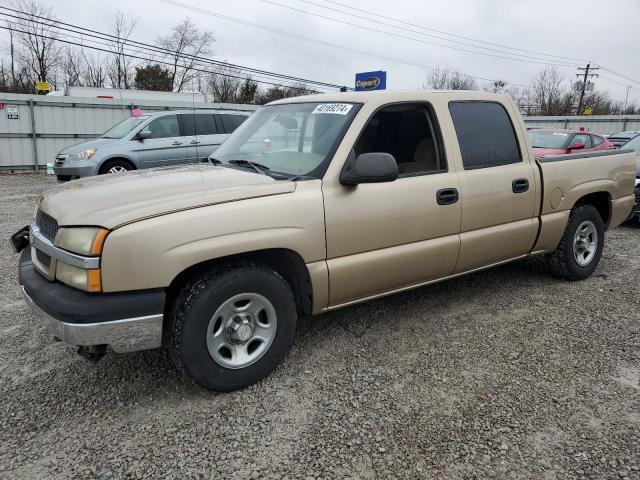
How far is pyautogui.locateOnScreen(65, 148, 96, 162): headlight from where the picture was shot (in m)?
10.0

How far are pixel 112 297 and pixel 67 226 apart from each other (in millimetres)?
456

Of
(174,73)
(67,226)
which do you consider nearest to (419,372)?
(67,226)

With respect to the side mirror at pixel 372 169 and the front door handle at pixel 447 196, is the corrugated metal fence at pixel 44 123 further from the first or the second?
the side mirror at pixel 372 169

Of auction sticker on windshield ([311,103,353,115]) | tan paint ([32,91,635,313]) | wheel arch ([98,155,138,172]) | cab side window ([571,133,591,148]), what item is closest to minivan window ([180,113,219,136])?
wheel arch ([98,155,138,172])

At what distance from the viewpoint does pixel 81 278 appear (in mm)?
2439

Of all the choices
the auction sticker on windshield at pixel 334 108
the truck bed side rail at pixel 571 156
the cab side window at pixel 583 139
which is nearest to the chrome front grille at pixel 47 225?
the auction sticker on windshield at pixel 334 108

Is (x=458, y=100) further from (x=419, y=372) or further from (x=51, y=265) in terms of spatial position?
(x=51, y=265)

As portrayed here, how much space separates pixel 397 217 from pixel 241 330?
127 centimetres

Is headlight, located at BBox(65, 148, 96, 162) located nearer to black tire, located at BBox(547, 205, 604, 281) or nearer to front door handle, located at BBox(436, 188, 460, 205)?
front door handle, located at BBox(436, 188, 460, 205)

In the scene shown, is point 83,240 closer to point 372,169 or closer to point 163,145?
point 372,169

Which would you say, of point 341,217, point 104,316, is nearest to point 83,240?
point 104,316

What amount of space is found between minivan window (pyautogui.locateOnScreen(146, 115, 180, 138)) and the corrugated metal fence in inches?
171

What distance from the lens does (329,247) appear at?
305 cm

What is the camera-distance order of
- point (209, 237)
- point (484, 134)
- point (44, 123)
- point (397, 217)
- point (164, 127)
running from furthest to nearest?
point (44, 123) < point (164, 127) < point (484, 134) < point (397, 217) < point (209, 237)
